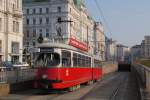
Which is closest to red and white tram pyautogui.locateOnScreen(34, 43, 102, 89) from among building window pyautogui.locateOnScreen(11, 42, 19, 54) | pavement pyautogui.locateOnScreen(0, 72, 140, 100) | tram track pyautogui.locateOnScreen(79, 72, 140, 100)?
pavement pyautogui.locateOnScreen(0, 72, 140, 100)

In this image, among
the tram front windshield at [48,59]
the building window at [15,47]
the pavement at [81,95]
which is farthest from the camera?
the building window at [15,47]

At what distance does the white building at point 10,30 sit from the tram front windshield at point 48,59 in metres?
45.7

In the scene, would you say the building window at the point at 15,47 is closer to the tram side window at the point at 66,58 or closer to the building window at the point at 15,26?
the building window at the point at 15,26

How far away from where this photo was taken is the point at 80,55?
27.3 m

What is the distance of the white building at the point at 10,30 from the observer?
69.6m

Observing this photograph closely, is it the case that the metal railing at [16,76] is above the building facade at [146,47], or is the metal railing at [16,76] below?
below

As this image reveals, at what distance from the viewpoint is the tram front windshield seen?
74.1ft

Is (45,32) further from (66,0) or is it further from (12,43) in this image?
(12,43)

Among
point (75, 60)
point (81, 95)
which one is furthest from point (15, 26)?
point (81, 95)

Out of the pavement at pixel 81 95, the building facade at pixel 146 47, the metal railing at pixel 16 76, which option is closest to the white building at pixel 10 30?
the metal railing at pixel 16 76

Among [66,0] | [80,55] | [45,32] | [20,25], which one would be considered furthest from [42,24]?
[80,55]

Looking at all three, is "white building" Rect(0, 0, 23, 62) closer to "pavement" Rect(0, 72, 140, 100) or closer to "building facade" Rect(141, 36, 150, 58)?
"pavement" Rect(0, 72, 140, 100)

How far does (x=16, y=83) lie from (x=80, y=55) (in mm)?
→ 4736

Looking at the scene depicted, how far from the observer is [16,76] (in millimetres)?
25781
